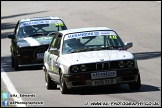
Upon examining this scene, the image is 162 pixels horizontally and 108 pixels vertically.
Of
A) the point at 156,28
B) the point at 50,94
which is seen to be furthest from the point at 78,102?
the point at 156,28

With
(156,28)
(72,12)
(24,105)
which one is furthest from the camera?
(72,12)

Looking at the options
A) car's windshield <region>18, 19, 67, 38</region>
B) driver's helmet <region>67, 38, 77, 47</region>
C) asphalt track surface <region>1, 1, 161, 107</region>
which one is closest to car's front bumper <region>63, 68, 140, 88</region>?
asphalt track surface <region>1, 1, 161, 107</region>

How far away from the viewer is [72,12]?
157 feet

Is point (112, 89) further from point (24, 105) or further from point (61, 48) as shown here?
point (24, 105)

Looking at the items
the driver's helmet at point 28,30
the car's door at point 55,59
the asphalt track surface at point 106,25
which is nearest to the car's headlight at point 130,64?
the asphalt track surface at point 106,25

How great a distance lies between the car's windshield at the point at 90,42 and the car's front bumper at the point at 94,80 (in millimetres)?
1033

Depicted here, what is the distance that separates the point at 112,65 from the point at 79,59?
2.30 ft

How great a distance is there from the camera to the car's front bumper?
13.4 meters

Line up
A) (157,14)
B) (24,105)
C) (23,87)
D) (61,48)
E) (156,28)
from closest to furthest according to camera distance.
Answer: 1. (24,105)
2. (61,48)
3. (23,87)
4. (156,28)
5. (157,14)

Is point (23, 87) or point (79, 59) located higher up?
point (79, 59)

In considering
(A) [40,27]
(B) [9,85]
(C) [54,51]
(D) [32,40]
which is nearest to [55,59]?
(C) [54,51]

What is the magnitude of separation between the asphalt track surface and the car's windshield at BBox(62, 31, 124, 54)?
A: 88cm

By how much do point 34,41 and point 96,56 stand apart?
738cm

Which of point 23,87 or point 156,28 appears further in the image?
point 156,28
